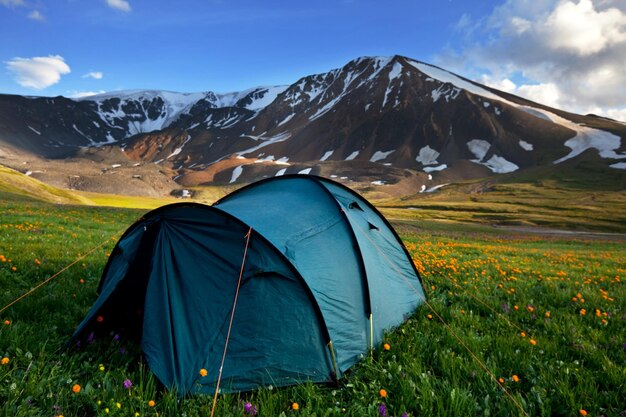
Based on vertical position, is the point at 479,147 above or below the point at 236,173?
above

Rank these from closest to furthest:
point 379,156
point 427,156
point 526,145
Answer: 1. point 526,145
2. point 427,156
3. point 379,156

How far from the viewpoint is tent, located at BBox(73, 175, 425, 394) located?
14.2ft

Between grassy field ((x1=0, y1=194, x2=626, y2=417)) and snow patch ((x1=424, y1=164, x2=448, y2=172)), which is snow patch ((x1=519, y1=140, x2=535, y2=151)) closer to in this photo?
snow patch ((x1=424, y1=164, x2=448, y2=172))

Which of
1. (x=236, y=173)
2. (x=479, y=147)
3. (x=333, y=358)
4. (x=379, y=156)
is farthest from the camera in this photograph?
(x=379, y=156)

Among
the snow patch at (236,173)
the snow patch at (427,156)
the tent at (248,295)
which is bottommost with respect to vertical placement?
the tent at (248,295)

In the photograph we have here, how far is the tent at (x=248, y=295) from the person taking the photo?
4.33 metres

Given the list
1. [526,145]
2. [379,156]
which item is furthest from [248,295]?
[379,156]

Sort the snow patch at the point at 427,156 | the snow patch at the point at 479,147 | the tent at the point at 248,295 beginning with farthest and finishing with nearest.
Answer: the snow patch at the point at 427,156
the snow patch at the point at 479,147
the tent at the point at 248,295

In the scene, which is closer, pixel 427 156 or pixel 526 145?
pixel 526 145

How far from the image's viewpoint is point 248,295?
4613mm

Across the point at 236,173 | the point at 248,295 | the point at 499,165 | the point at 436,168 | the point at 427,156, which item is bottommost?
the point at 248,295

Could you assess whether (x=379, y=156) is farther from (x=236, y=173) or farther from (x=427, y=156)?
(x=236, y=173)

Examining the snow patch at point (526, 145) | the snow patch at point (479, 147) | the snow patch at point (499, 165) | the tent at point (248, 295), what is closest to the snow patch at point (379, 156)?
the snow patch at point (479, 147)

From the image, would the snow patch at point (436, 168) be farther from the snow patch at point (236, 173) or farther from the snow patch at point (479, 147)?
the snow patch at point (236, 173)
